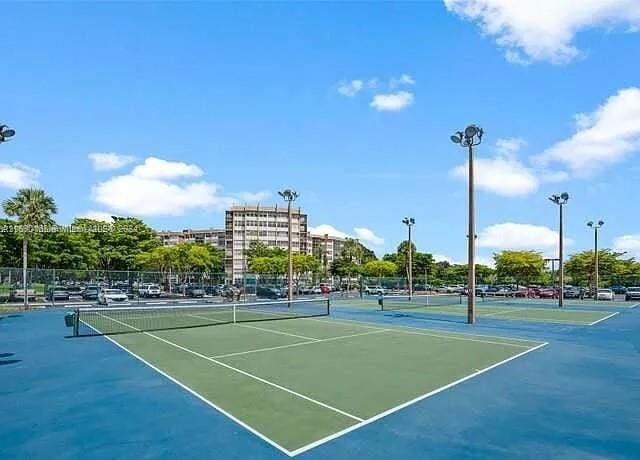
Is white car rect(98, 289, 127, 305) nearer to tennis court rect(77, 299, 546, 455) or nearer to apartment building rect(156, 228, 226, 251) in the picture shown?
tennis court rect(77, 299, 546, 455)

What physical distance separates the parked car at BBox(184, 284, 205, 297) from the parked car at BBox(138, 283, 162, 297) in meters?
3.68

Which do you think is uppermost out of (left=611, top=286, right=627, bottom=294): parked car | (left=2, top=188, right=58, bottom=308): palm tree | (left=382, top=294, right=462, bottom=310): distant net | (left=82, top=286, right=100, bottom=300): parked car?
(left=2, top=188, right=58, bottom=308): palm tree

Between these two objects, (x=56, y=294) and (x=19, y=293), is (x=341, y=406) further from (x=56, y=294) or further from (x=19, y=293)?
(x=19, y=293)

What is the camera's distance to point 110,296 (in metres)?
38.5

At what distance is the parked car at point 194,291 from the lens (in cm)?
4825

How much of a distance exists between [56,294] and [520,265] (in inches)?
2390

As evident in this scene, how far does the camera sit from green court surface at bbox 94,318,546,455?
Result: 7.87 metres

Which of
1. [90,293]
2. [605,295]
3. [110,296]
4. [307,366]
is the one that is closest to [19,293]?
[90,293]

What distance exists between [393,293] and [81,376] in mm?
56034

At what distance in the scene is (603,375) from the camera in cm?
1149

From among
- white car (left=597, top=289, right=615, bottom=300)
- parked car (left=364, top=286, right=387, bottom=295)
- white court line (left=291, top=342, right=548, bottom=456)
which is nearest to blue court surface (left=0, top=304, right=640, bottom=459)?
white court line (left=291, top=342, right=548, bottom=456)

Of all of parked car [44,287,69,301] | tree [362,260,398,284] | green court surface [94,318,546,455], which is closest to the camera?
green court surface [94,318,546,455]

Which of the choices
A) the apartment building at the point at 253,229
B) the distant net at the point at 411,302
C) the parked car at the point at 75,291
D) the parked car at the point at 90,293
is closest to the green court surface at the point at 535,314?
the distant net at the point at 411,302

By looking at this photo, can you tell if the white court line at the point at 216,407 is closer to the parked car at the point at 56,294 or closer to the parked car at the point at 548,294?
the parked car at the point at 56,294
